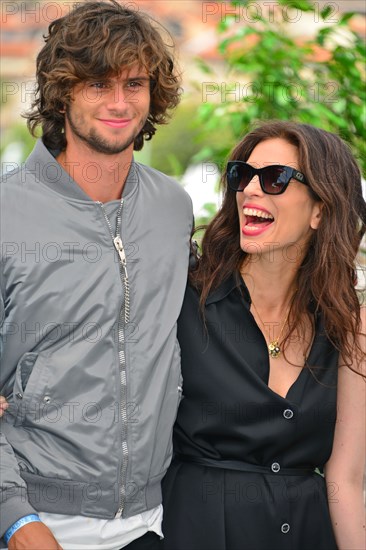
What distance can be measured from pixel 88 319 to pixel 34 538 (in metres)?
0.64

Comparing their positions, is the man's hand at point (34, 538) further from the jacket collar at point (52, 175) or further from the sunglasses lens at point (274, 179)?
the sunglasses lens at point (274, 179)

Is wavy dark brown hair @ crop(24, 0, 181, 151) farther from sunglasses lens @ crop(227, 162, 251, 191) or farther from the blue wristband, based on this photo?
the blue wristband

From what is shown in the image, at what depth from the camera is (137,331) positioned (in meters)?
2.82

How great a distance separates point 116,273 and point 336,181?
86cm

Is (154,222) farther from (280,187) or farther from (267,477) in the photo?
(267,477)

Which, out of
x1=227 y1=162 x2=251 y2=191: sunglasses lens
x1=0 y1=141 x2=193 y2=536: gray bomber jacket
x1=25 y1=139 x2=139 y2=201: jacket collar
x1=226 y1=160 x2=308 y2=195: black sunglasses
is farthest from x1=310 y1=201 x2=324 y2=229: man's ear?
x1=25 y1=139 x2=139 y2=201: jacket collar

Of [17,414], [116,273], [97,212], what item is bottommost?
[17,414]

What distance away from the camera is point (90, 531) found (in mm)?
2719

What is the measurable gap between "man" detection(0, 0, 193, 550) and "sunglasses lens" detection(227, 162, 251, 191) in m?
0.29

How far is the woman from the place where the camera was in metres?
2.95

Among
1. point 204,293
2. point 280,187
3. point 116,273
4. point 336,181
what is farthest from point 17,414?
point 336,181

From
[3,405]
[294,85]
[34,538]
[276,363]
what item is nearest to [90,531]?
[34,538]

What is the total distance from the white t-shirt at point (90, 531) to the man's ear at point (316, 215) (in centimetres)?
117

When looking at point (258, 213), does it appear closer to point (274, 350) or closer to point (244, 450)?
point (274, 350)
